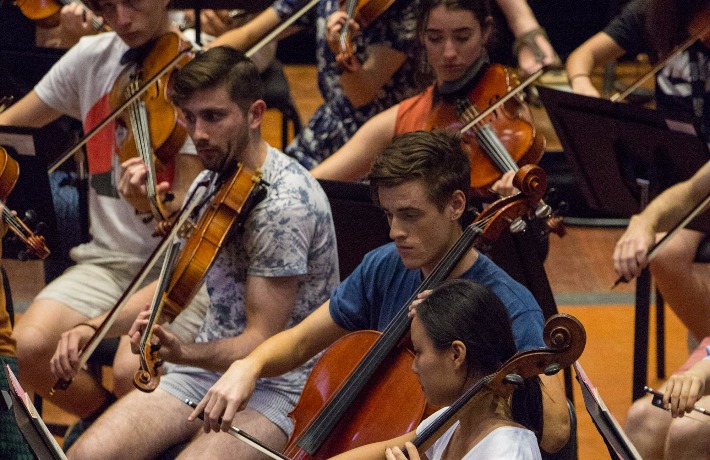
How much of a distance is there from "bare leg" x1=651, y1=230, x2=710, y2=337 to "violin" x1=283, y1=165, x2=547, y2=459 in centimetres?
116

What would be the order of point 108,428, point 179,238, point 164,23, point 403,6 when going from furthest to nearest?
point 403,6
point 164,23
point 179,238
point 108,428

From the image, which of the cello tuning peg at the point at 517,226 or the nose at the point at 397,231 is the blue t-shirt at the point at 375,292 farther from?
the cello tuning peg at the point at 517,226

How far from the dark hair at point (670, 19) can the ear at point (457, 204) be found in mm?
1283

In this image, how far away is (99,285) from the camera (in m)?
3.48

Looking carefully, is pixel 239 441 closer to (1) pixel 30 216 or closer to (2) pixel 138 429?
(2) pixel 138 429

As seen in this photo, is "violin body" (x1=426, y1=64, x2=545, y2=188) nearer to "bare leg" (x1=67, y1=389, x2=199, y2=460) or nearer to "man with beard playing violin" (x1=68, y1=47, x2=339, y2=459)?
"man with beard playing violin" (x1=68, y1=47, x2=339, y2=459)

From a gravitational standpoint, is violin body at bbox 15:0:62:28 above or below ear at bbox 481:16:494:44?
above

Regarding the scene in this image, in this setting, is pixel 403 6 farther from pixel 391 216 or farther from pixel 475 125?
pixel 391 216

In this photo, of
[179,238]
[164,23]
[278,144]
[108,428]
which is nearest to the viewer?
[108,428]

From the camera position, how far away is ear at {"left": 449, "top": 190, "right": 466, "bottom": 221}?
256cm

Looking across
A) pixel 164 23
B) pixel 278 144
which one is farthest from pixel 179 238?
pixel 278 144

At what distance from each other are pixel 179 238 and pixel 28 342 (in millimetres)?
631

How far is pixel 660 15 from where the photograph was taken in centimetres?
356

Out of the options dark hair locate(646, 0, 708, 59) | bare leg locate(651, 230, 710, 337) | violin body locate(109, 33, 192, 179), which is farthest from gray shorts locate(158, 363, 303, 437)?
dark hair locate(646, 0, 708, 59)
